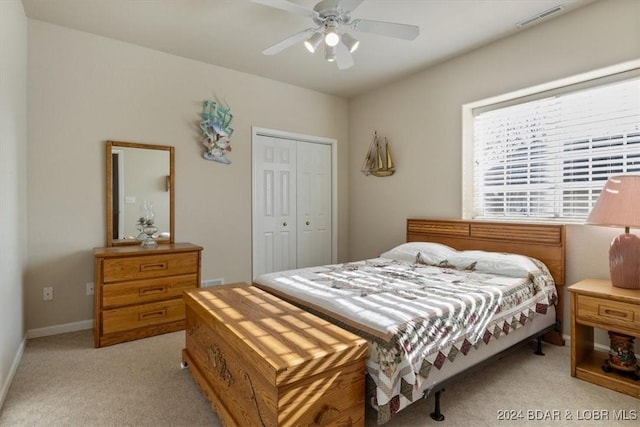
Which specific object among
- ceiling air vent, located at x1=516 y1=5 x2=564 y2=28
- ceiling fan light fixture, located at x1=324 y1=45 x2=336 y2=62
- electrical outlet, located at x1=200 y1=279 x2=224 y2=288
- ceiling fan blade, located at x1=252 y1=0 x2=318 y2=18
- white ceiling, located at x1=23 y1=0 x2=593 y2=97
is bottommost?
electrical outlet, located at x1=200 y1=279 x2=224 y2=288

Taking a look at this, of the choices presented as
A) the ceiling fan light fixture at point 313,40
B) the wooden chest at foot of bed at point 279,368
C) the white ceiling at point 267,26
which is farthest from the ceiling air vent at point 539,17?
the wooden chest at foot of bed at point 279,368

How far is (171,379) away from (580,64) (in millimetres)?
3815

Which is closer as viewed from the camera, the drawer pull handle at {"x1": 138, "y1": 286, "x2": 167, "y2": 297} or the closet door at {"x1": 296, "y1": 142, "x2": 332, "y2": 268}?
the drawer pull handle at {"x1": 138, "y1": 286, "x2": 167, "y2": 297}

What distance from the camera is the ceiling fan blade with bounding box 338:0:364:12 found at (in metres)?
2.15

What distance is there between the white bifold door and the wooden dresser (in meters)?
1.13

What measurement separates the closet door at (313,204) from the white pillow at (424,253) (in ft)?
4.51

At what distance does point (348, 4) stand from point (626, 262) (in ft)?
8.04

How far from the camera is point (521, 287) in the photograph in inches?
96.1

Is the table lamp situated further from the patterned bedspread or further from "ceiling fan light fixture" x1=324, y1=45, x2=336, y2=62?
"ceiling fan light fixture" x1=324, y1=45, x2=336, y2=62

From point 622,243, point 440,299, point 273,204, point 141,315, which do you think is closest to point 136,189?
point 141,315

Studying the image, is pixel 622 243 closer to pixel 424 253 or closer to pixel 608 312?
pixel 608 312

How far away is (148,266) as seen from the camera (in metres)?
2.98

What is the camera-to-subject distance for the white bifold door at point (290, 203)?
423 cm

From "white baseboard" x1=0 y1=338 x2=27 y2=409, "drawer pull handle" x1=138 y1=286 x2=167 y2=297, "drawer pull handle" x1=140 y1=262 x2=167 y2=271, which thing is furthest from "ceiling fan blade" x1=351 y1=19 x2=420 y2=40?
"white baseboard" x1=0 y1=338 x2=27 y2=409
